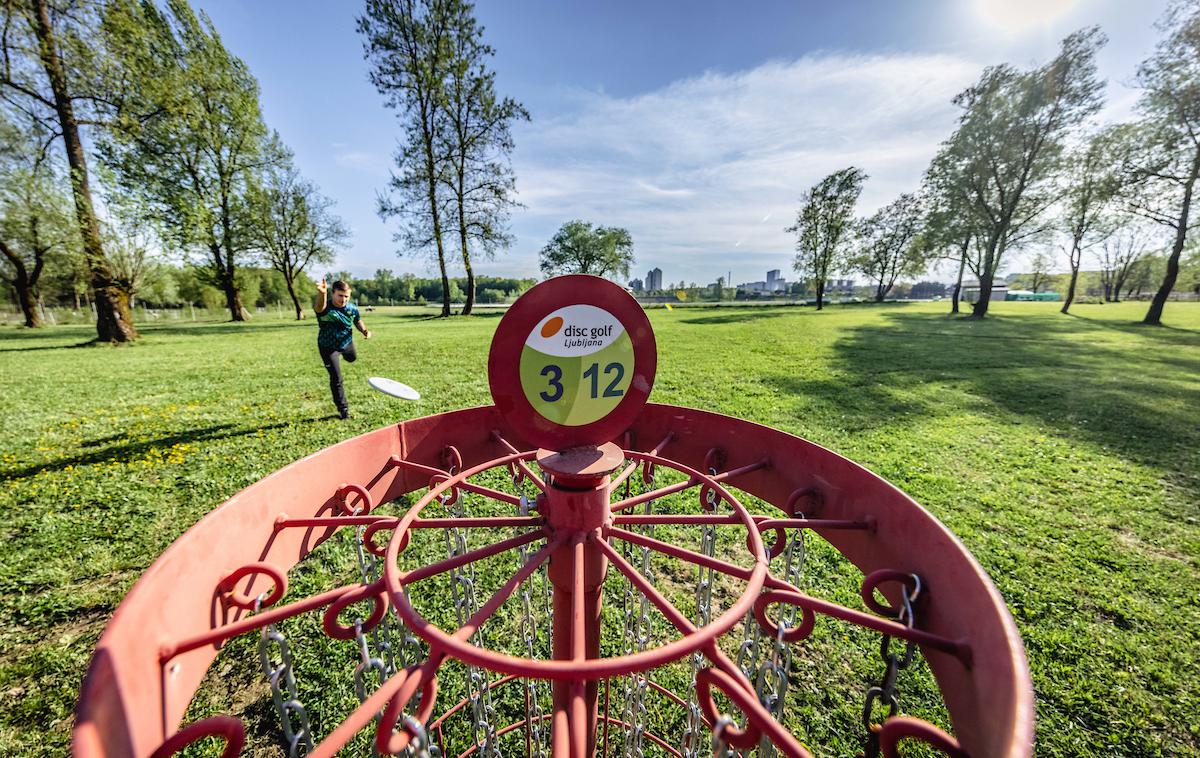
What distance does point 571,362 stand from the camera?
136 centimetres

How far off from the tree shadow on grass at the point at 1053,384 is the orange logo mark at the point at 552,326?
700 centimetres

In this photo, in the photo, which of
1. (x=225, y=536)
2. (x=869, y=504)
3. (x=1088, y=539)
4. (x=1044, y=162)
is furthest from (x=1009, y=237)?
(x=225, y=536)

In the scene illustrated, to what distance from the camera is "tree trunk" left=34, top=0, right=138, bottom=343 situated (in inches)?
486

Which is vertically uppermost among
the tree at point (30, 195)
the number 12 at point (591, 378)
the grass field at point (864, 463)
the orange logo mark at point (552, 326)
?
the tree at point (30, 195)

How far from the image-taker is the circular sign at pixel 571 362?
1316 millimetres

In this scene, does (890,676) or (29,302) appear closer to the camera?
(890,676)

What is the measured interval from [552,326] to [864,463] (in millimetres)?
Answer: 5634

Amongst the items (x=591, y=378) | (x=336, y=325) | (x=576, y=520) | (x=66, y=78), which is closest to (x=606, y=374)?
(x=591, y=378)

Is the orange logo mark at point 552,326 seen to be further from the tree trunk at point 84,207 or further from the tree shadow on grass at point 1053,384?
the tree trunk at point 84,207

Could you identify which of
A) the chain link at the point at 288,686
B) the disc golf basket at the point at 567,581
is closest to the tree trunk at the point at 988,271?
the disc golf basket at the point at 567,581

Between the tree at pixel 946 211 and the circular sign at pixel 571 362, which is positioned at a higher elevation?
the tree at pixel 946 211

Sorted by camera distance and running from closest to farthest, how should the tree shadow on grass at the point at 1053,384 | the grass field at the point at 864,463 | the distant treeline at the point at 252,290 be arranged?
the grass field at the point at 864,463 → the tree shadow on grass at the point at 1053,384 → the distant treeline at the point at 252,290

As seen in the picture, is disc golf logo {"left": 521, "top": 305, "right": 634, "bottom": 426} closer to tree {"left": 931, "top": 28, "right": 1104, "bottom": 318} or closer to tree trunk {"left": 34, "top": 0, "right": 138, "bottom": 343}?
tree trunk {"left": 34, "top": 0, "right": 138, "bottom": 343}

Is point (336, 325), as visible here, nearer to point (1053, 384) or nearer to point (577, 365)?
point (577, 365)
